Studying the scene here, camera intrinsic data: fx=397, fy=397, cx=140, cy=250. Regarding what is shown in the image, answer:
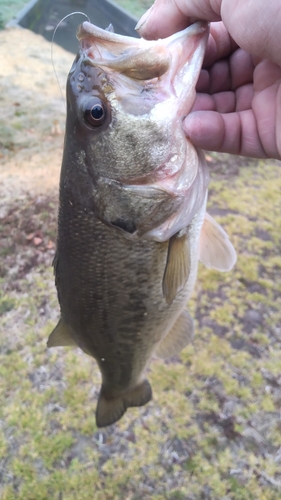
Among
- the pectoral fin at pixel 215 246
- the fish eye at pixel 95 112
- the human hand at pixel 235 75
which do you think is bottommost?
Result: the pectoral fin at pixel 215 246

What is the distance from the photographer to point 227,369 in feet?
8.94

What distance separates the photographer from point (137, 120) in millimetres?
1142

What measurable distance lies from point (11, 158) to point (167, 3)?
125 inches

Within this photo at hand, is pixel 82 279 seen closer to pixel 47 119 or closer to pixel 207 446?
pixel 207 446

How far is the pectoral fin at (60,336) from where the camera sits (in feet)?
5.39

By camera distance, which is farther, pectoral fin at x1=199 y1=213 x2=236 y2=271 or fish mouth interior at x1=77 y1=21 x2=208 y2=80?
pectoral fin at x1=199 y1=213 x2=236 y2=271

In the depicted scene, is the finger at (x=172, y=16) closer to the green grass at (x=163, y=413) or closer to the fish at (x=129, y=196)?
the fish at (x=129, y=196)

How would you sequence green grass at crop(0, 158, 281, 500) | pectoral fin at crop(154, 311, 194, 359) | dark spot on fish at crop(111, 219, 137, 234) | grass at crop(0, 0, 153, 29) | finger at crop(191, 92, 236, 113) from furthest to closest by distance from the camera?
grass at crop(0, 0, 153, 29), green grass at crop(0, 158, 281, 500), pectoral fin at crop(154, 311, 194, 359), finger at crop(191, 92, 236, 113), dark spot on fish at crop(111, 219, 137, 234)

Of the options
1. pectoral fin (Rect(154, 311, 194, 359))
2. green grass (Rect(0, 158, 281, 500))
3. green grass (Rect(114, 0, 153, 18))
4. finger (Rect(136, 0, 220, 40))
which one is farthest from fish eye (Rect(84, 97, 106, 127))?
green grass (Rect(114, 0, 153, 18))

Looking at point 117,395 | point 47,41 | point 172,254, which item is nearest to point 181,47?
point 172,254

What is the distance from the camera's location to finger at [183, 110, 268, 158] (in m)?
1.17

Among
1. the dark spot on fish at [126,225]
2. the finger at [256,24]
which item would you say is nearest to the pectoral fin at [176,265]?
the dark spot on fish at [126,225]

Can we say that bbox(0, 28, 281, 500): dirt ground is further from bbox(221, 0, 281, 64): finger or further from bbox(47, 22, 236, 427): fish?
bbox(221, 0, 281, 64): finger

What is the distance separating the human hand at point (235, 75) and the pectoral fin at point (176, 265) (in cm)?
32
